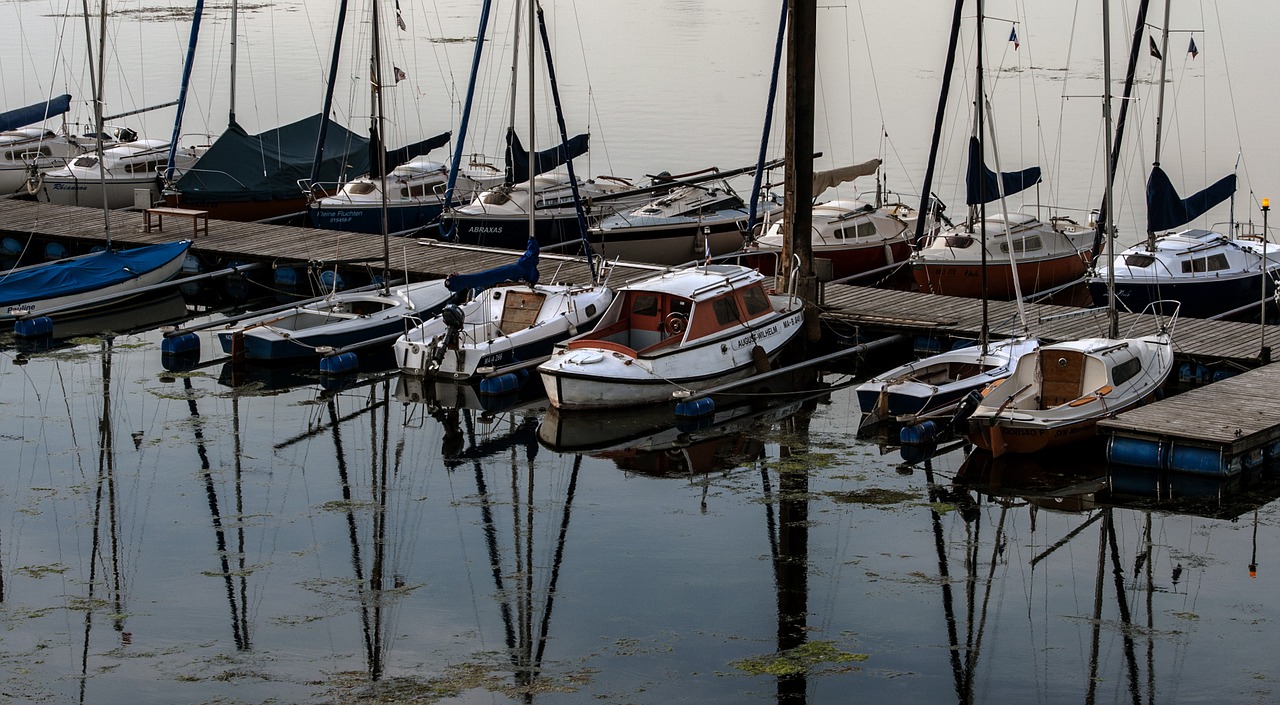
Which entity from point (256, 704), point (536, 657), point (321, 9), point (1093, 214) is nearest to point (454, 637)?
point (536, 657)

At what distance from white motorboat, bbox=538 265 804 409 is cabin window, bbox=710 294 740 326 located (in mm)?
18

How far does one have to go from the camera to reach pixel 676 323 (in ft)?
89.4

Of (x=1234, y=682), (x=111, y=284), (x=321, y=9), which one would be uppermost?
(x=321, y=9)

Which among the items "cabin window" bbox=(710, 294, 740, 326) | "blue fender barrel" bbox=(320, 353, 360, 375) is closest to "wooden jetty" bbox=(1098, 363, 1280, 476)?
"cabin window" bbox=(710, 294, 740, 326)

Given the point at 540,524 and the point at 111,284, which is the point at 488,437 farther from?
the point at 111,284

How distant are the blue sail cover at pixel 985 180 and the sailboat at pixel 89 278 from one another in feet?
55.9

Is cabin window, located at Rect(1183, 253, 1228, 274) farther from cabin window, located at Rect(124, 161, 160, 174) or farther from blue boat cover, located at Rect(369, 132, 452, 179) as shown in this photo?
cabin window, located at Rect(124, 161, 160, 174)

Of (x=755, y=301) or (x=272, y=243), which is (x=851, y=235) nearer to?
(x=755, y=301)

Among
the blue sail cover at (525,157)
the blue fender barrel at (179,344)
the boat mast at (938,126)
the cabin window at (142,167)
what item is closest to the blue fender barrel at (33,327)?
the blue fender barrel at (179,344)

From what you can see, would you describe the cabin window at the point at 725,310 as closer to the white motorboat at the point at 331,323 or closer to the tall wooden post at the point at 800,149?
the tall wooden post at the point at 800,149

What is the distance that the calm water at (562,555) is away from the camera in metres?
16.4

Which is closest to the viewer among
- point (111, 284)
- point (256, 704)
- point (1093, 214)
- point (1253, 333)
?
point (256, 704)

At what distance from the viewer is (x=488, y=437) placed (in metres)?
25.2

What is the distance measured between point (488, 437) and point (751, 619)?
→ 844 cm
